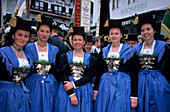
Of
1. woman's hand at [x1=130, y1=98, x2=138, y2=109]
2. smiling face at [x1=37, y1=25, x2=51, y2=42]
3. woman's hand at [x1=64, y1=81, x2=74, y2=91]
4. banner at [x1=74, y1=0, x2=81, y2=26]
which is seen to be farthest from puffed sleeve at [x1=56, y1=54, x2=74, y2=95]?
banner at [x1=74, y1=0, x2=81, y2=26]

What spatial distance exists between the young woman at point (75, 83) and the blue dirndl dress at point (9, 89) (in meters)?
0.68

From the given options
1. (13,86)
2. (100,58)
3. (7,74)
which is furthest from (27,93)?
(100,58)

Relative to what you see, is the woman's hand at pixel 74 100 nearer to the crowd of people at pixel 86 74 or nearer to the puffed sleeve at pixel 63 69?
the crowd of people at pixel 86 74

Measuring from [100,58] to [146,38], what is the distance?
1.02 metres

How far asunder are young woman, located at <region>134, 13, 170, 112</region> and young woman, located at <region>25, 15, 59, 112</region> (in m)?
1.72

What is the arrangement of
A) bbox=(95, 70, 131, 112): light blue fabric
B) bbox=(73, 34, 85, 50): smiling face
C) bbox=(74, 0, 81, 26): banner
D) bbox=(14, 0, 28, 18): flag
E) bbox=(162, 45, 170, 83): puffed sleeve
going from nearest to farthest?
bbox=(95, 70, 131, 112): light blue fabric, bbox=(162, 45, 170, 83): puffed sleeve, bbox=(73, 34, 85, 50): smiling face, bbox=(14, 0, 28, 18): flag, bbox=(74, 0, 81, 26): banner

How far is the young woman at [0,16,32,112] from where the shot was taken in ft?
7.73

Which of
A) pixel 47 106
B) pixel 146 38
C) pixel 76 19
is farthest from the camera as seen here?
pixel 76 19

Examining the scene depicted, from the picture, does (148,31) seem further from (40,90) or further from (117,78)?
(40,90)

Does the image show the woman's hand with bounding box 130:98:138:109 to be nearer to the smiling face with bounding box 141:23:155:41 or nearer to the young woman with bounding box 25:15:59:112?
the smiling face with bounding box 141:23:155:41

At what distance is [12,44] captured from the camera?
2.73 m

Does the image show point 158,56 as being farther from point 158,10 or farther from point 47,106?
point 158,10

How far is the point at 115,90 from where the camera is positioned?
9.20ft

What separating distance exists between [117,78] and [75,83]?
2.66 feet
